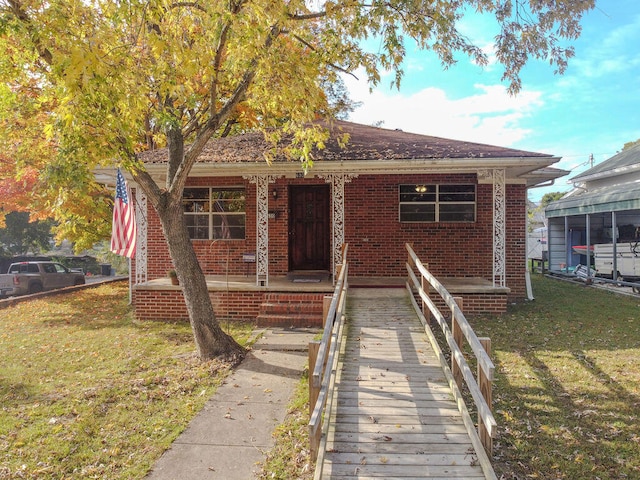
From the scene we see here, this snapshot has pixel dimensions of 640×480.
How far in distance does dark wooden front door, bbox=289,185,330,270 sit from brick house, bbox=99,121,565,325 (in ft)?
0.09

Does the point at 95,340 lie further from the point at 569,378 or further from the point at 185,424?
the point at 569,378

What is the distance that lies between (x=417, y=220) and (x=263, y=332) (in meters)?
5.12

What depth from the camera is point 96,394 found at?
5406 millimetres

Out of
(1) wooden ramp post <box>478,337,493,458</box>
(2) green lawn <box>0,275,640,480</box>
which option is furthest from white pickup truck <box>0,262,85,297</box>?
(1) wooden ramp post <box>478,337,493,458</box>

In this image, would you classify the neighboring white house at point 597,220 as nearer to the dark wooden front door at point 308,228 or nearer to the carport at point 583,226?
the carport at point 583,226

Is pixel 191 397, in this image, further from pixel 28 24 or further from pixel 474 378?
pixel 28 24

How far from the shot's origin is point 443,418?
4.39 meters

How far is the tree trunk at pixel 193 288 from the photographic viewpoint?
678cm

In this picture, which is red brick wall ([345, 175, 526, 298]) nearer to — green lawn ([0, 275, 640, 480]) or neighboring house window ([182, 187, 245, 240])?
green lawn ([0, 275, 640, 480])

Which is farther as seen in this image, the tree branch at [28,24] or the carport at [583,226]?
the carport at [583,226]

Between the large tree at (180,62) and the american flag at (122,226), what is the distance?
118 cm

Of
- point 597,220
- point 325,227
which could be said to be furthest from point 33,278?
point 597,220

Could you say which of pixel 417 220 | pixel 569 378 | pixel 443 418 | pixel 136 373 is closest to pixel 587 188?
pixel 417 220

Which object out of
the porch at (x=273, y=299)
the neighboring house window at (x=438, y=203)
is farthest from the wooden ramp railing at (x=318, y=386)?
the neighboring house window at (x=438, y=203)
